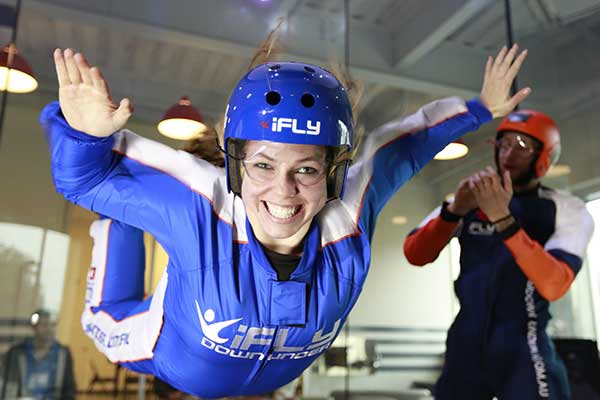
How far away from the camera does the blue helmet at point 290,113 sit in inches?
33.5

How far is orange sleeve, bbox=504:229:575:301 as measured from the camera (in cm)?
134

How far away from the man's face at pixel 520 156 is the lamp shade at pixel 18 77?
2041 millimetres

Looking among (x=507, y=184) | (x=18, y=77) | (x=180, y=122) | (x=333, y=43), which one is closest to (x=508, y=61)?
(x=507, y=184)

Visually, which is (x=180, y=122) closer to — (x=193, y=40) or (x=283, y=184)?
(x=193, y=40)

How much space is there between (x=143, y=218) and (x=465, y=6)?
A: 2.10 metres

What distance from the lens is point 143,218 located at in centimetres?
99

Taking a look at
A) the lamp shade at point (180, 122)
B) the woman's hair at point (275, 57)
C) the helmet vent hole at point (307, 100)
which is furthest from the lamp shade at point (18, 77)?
the helmet vent hole at point (307, 100)

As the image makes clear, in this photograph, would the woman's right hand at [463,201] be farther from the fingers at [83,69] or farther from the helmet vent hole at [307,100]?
the fingers at [83,69]

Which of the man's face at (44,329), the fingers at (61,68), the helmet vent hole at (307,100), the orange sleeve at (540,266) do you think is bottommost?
the man's face at (44,329)

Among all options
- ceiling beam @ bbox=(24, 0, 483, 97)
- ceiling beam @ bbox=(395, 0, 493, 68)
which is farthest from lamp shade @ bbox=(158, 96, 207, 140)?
ceiling beam @ bbox=(395, 0, 493, 68)

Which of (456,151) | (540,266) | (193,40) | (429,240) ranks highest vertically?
(193,40)

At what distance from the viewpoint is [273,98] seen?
871mm

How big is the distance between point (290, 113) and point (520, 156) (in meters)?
1.05

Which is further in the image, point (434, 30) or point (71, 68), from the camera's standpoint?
point (434, 30)
